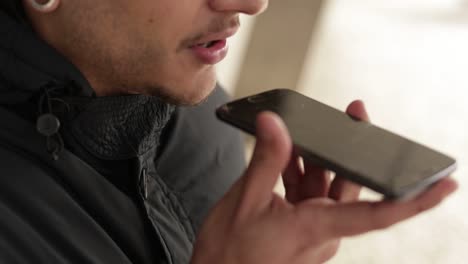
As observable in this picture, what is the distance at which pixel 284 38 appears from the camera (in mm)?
1559

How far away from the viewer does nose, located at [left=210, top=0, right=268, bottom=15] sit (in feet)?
2.05

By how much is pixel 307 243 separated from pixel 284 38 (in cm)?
117

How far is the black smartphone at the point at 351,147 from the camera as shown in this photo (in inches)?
Result: 18.0

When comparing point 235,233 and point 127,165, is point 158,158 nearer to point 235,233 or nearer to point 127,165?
point 127,165

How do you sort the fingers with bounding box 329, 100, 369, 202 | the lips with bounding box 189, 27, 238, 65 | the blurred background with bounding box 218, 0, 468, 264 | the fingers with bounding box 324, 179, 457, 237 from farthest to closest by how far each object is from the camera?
the blurred background with bounding box 218, 0, 468, 264, the lips with bounding box 189, 27, 238, 65, the fingers with bounding box 329, 100, 369, 202, the fingers with bounding box 324, 179, 457, 237

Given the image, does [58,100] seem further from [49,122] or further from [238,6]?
[238,6]

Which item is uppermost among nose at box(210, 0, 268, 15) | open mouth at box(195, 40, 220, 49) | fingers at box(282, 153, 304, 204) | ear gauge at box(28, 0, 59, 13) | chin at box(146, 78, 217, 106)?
nose at box(210, 0, 268, 15)

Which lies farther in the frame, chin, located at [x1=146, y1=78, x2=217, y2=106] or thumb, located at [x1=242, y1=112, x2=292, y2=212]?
chin, located at [x1=146, y1=78, x2=217, y2=106]

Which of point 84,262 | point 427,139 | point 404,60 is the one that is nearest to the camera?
point 84,262

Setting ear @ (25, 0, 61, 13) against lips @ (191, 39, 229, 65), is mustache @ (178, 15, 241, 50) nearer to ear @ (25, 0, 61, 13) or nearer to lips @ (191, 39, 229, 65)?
lips @ (191, 39, 229, 65)

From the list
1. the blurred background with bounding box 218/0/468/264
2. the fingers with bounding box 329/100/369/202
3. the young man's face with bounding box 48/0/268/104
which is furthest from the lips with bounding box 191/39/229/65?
the blurred background with bounding box 218/0/468/264

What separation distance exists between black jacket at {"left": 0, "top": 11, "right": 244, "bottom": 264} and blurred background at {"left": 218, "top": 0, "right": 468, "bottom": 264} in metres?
0.80

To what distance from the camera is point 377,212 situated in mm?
422

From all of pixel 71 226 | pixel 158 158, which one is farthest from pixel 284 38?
pixel 71 226
